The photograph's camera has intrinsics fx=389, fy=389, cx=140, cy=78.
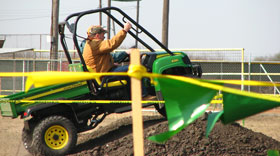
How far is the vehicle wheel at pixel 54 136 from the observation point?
5.71 meters

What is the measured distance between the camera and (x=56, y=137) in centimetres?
588

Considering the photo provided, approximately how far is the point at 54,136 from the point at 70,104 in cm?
54

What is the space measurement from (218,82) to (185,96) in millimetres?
240

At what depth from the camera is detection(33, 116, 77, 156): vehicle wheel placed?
225 inches

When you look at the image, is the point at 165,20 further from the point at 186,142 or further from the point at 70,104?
the point at 186,142

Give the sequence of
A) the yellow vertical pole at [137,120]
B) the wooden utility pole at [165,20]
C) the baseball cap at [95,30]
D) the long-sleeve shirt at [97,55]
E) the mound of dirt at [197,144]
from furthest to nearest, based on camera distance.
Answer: the wooden utility pole at [165,20] < the baseball cap at [95,30] < the long-sleeve shirt at [97,55] < the mound of dirt at [197,144] < the yellow vertical pole at [137,120]

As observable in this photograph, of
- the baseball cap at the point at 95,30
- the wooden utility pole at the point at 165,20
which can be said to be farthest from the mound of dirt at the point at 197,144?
the wooden utility pole at the point at 165,20

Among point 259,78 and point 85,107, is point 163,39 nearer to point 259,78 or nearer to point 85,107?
point 259,78

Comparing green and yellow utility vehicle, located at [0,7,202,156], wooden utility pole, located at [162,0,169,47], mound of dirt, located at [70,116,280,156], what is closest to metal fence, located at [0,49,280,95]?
wooden utility pole, located at [162,0,169,47]

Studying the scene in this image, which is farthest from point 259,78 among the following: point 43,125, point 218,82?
point 218,82

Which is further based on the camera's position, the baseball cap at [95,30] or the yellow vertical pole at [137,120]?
the baseball cap at [95,30]

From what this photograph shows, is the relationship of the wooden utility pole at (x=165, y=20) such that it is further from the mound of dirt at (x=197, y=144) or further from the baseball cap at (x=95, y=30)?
the mound of dirt at (x=197, y=144)

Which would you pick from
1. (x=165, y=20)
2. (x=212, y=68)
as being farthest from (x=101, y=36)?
(x=165, y=20)

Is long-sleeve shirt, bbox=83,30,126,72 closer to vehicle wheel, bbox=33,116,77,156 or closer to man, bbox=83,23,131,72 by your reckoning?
man, bbox=83,23,131,72
